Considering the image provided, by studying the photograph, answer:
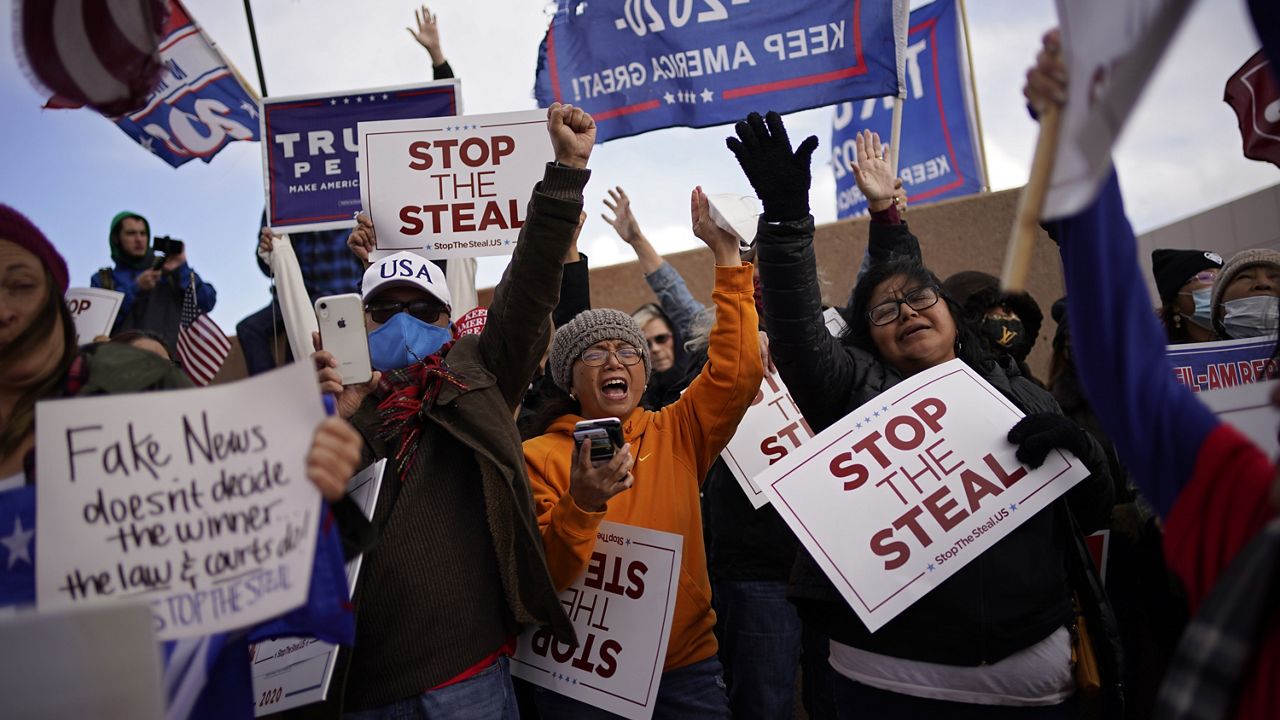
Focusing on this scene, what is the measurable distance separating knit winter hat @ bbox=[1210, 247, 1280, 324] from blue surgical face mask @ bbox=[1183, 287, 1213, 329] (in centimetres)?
8

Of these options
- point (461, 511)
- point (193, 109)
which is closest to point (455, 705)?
point (461, 511)

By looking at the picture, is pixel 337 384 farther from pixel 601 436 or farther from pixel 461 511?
pixel 601 436

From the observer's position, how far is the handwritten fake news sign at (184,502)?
1.56 metres

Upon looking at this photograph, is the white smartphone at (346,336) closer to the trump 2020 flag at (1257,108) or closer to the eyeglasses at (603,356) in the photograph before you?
the eyeglasses at (603,356)

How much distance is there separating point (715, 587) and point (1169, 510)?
245 cm

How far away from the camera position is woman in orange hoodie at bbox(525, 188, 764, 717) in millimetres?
2986

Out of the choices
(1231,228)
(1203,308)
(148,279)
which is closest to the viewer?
(1203,308)

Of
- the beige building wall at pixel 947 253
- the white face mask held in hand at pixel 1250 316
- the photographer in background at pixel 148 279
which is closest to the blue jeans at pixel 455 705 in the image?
the white face mask held in hand at pixel 1250 316

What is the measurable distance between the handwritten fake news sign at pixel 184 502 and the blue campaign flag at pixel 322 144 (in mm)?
3321

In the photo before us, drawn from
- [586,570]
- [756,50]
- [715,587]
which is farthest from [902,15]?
[586,570]

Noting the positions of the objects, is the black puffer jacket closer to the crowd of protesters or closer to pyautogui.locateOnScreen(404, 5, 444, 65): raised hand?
the crowd of protesters

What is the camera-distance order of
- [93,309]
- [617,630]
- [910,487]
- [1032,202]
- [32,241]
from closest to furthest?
[1032,202] → [32,241] → [910,487] → [617,630] → [93,309]

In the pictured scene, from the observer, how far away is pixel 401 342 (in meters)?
2.97

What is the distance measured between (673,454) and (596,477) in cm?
52
